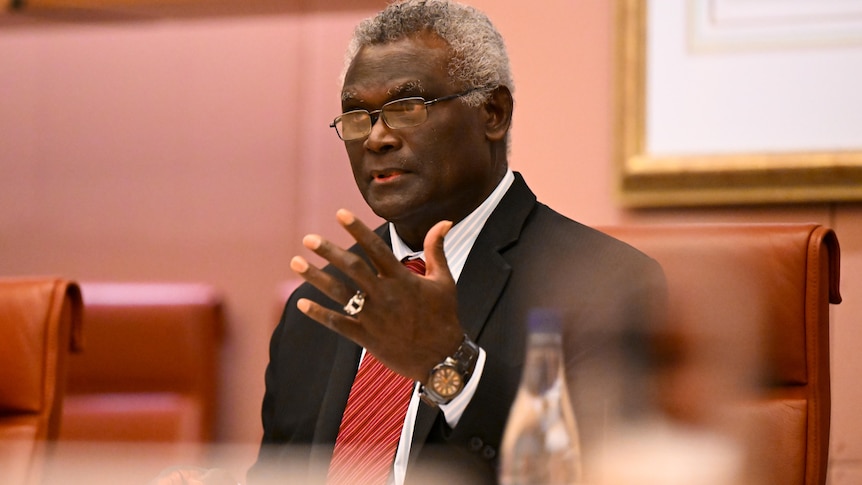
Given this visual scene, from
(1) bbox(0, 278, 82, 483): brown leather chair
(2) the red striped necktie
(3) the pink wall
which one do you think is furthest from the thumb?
(3) the pink wall

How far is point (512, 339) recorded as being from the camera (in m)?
1.40

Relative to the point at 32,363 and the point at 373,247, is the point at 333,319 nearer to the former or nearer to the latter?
the point at 373,247

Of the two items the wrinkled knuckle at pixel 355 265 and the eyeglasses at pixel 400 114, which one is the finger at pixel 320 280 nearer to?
the wrinkled knuckle at pixel 355 265

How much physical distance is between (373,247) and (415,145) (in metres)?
0.46

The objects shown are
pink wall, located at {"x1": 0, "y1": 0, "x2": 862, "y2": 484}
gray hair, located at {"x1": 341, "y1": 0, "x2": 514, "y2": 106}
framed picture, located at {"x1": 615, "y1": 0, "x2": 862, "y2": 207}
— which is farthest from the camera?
pink wall, located at {"x1": 0, "y1": 0, "x2": 862, "y2": 484}

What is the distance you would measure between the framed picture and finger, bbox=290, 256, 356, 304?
1.05 metres

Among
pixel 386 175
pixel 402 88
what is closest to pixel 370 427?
pixel 386 175

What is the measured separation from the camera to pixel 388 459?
1.36 meters

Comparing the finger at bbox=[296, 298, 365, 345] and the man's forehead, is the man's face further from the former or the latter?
the finger at bbox=[296, 298, 365, 345]

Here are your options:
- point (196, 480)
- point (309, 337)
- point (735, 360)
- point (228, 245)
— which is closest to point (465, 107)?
point (309, 337)

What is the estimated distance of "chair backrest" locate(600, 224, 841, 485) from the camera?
1.42 m

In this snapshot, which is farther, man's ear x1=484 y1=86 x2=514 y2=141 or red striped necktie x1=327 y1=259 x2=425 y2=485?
man's ear x1=484 y1=86 x2=514 y2=141

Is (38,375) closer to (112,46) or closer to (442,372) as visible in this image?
(442,372)

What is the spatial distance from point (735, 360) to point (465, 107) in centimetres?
55
